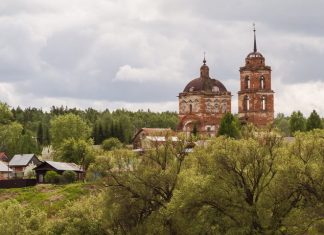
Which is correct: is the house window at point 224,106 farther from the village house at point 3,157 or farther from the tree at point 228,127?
the village house at point 3,157

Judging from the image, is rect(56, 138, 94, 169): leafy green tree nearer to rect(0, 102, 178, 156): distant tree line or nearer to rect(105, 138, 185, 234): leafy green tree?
rect(0, 102, 178, 156): distant tree line

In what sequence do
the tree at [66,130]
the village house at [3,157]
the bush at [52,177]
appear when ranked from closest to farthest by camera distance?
the bush at [52,177], the tree at [66,130], the village house at [3,157]

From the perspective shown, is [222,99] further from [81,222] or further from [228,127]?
[81,222]

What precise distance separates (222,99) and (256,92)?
26.6 feet

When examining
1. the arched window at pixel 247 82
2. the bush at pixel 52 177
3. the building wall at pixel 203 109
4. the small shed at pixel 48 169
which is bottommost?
the bush at pixel 52 177

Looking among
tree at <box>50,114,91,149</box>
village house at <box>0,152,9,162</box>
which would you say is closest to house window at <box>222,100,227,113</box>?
tree at <box>50,114,91,149</box>

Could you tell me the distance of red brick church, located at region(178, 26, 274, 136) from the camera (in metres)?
116

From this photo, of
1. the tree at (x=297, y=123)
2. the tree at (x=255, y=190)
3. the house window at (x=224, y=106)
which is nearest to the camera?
the tree at (x=255, y=190)

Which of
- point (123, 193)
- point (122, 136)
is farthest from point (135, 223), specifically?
point (122, 136)

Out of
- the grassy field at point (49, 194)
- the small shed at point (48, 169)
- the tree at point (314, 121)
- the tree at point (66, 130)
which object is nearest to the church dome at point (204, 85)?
the tree at point (66, 130)

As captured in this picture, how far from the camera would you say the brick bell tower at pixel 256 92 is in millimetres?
115688

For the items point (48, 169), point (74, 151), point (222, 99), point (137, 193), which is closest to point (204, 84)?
point (222, 99)

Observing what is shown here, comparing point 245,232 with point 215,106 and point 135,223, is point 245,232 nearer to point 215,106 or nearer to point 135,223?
point 135,223

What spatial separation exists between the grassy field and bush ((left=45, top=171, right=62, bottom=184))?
2345mm
